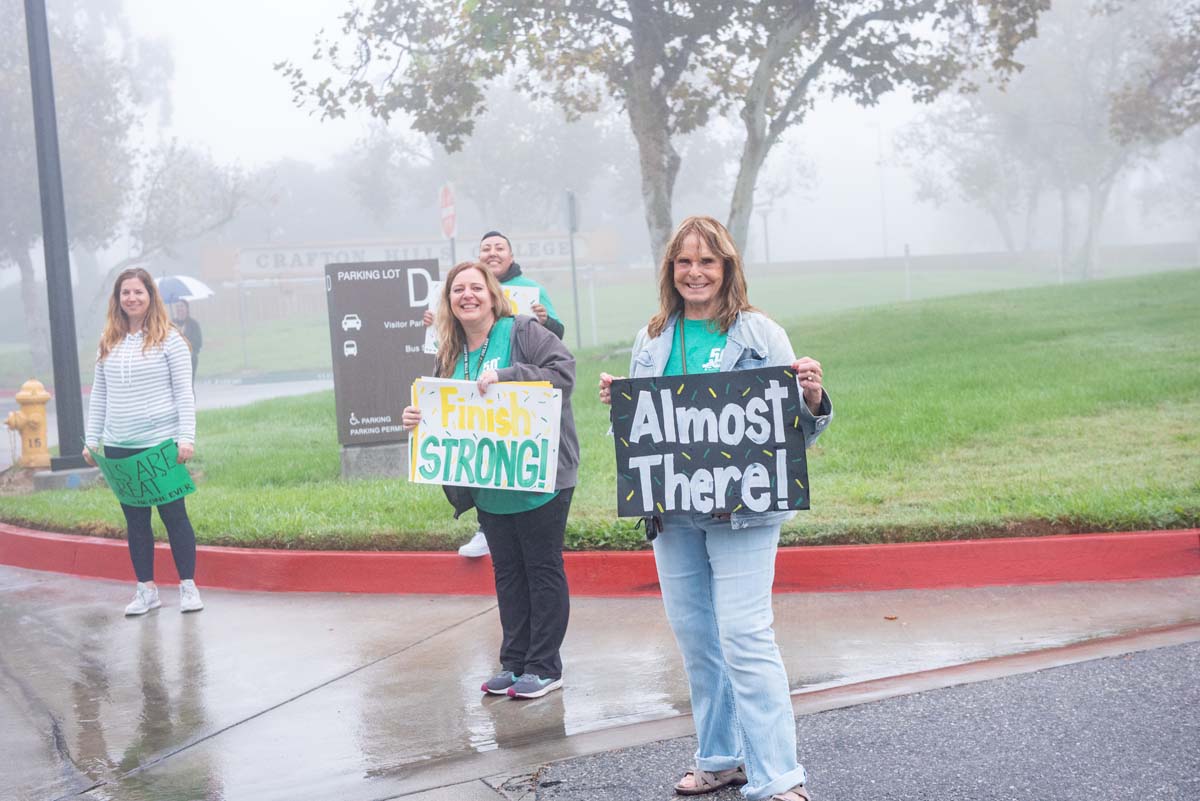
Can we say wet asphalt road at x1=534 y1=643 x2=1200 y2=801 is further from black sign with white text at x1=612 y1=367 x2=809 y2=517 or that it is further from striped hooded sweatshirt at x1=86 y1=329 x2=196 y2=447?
striped hooded sweatshirt at x1=86 y1=329 x2=196 y2=447

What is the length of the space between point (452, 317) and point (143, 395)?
253 centimetres

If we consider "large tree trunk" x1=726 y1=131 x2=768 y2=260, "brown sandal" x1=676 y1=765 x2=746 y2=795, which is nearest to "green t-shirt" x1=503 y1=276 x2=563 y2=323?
"brown sandal" x1=676 y1=765 x2=746 y2=795

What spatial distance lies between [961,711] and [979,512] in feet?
9.01

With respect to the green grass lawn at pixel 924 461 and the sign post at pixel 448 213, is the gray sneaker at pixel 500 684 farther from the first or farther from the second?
the sign post at pixel 448 213

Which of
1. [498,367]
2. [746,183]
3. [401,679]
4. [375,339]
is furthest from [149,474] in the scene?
[746,183]

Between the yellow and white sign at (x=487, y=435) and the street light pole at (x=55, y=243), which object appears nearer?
the yellow and white sign at (x=487, y=435)

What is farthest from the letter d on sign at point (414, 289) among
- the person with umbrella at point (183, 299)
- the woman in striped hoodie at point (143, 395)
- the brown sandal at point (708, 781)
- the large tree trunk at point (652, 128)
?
the large tree trunk at point (652, 128)

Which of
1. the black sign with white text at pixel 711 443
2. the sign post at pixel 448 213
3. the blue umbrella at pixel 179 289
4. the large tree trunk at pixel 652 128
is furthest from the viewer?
the large tree trunk at pixel 652 128

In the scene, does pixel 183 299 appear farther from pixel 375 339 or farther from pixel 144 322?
pixel 144 322

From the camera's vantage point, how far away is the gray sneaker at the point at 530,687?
17.5 feet

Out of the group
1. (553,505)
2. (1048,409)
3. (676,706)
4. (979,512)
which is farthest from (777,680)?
(1048,409)

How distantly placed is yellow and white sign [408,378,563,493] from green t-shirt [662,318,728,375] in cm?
105

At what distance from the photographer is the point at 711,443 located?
4156mm

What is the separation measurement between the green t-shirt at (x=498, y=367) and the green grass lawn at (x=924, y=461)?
212cm
